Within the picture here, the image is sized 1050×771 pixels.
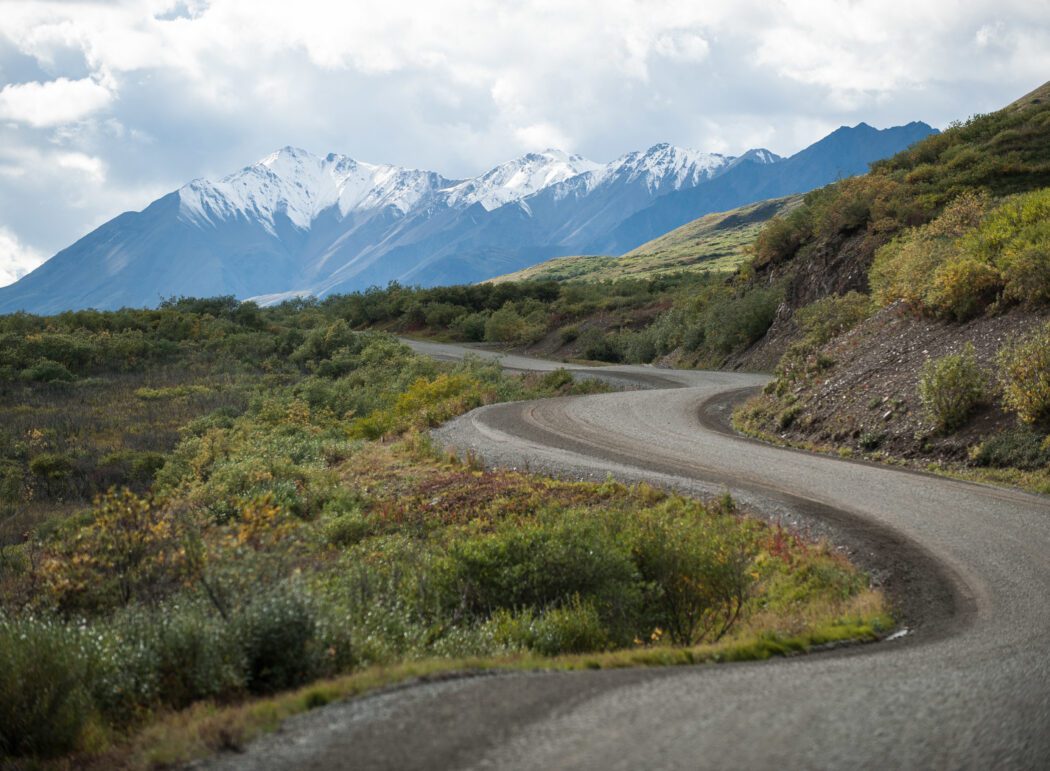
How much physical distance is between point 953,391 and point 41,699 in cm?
1466

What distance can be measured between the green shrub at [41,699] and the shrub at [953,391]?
1424cm

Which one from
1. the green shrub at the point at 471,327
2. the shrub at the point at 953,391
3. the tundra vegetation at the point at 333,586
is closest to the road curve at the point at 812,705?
the tundra vegetation at the point at 333,586

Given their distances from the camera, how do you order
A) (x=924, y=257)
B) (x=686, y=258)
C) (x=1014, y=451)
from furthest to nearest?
1. (x=686, y=258)
2. (x=924, y=257)
3. (x=1014, y=451)

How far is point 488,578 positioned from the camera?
396 inches

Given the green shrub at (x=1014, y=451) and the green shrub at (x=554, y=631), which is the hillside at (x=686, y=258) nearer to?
the green shrub at (x=1014, y=451)

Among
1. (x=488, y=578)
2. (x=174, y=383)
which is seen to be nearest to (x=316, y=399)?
(x=174, y=383)

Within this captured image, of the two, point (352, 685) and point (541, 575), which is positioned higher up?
point (352, 685)

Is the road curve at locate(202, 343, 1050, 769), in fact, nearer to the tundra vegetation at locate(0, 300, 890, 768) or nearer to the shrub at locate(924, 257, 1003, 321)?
the tundra vegetation at locate(0, 300, 890, 768)

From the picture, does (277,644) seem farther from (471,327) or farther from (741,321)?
(471,327)

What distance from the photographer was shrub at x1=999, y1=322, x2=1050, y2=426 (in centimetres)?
1366

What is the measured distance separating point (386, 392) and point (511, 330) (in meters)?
26.0

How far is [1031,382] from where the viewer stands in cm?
1394

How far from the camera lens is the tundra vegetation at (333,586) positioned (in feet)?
20.0

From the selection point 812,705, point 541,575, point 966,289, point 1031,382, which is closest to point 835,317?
point 966,289
